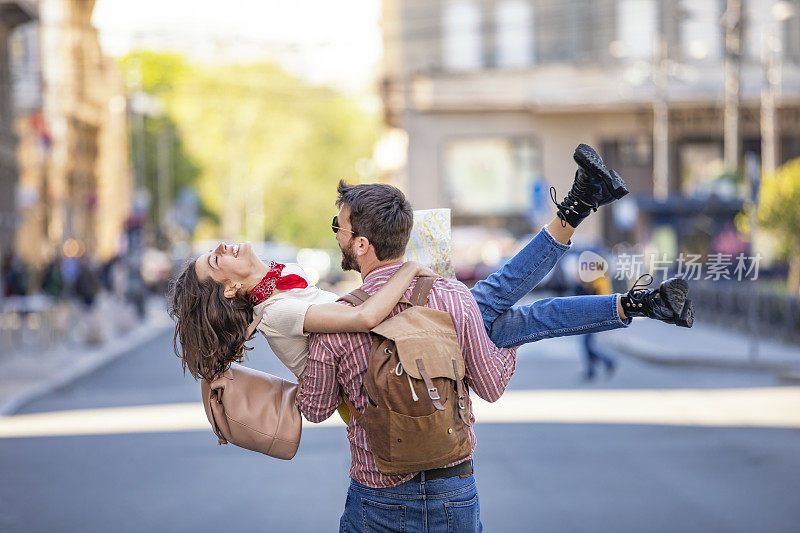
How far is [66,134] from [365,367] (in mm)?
49658

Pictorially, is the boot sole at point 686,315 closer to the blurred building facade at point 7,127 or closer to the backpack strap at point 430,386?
the backpack strap at point 430,386

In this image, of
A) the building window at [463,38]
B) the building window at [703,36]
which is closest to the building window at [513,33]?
the building window at [463,38]

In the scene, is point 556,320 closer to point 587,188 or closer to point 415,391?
point 587,188

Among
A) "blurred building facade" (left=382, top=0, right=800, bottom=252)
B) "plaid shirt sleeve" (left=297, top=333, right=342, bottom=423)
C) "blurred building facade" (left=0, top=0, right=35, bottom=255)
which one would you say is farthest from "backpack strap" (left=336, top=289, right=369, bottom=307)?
"blurred building facade" (left=382, top=0, right=800, bottom=252)

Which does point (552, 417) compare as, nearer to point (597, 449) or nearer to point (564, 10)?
point (597, 449)

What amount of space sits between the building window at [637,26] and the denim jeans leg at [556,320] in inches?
1842

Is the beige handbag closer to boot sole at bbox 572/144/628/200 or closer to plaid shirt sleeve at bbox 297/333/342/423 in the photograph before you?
plaid shirt sleeve at bbox 297/333/342/423

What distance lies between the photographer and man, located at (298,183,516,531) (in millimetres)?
3109

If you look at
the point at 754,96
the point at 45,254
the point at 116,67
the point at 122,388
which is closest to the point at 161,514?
the point at 122,388

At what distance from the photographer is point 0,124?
104ft

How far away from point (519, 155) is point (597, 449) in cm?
4127

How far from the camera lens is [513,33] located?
5006 cm

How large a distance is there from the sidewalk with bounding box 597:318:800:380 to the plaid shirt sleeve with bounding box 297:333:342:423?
12.8 metres

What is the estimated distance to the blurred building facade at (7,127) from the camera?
101ft
